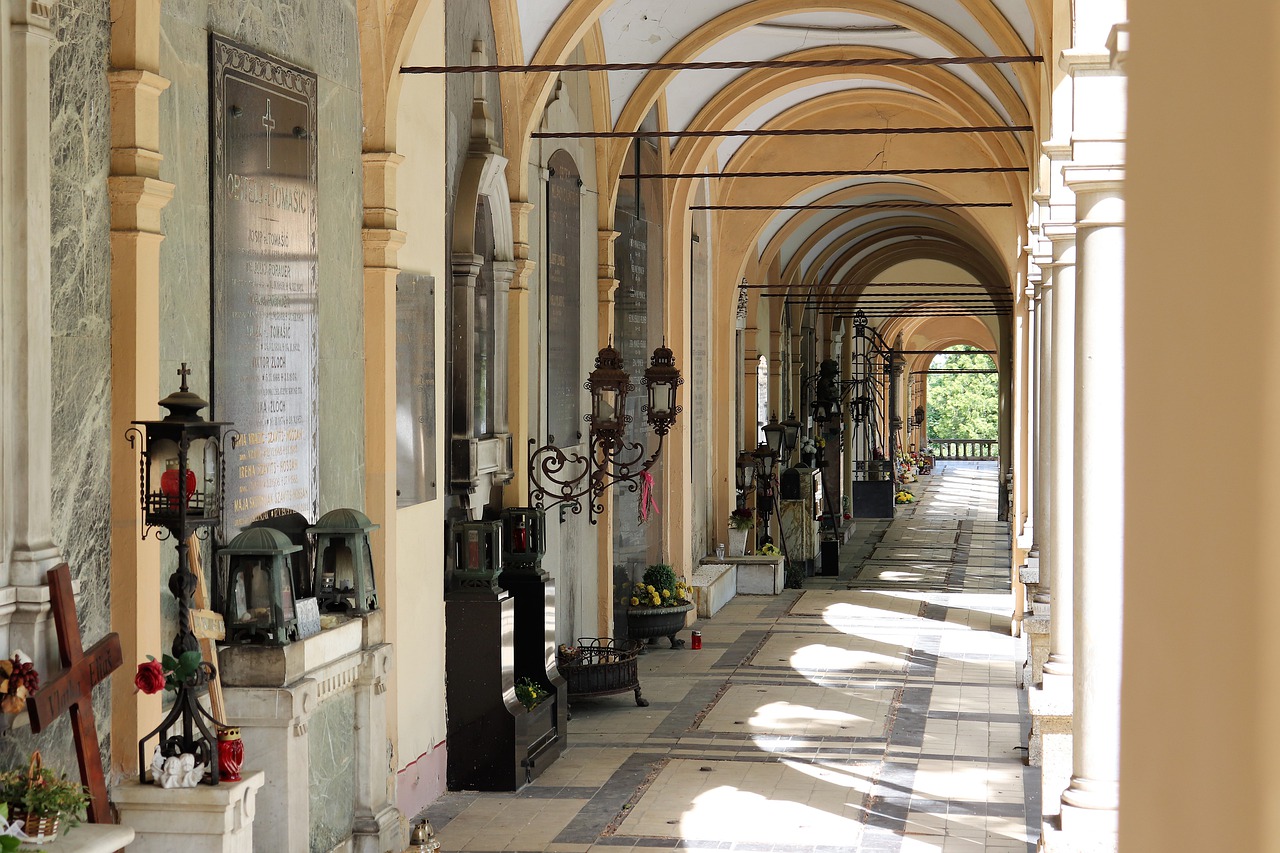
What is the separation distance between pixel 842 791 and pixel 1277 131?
32.3 feet

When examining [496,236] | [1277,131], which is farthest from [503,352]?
[1277,131]

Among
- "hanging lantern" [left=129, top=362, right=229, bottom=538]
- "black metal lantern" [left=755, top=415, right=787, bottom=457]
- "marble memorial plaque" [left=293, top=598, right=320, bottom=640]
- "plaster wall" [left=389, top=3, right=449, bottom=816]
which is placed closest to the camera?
"hanging lantern" [left=129, top=362, right=229, bottom=538]

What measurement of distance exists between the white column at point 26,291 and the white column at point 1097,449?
153 inches

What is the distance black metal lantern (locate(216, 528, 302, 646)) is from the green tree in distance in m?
61.3

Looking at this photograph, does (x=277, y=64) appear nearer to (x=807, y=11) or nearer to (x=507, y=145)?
(x=507, y=145)

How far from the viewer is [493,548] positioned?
34.9 ft

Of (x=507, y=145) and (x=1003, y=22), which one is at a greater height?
(x=1003, y=22)

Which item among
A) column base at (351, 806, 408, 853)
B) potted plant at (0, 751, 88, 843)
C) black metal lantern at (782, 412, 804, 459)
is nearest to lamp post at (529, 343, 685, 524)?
column base at (351, 806, 408, 853)

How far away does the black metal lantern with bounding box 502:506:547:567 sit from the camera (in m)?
11.5

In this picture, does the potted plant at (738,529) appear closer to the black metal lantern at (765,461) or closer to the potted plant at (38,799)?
the black metal lantern at (765,461)

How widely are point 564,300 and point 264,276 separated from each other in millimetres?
6328

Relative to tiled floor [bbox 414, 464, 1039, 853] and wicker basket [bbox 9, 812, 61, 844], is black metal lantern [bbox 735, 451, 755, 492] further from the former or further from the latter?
wicker basket [bbox 9, 812, 61, 844]

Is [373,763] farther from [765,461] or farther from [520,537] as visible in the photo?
[765,461]

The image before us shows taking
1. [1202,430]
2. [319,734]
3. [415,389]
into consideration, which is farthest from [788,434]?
[1202,430]
